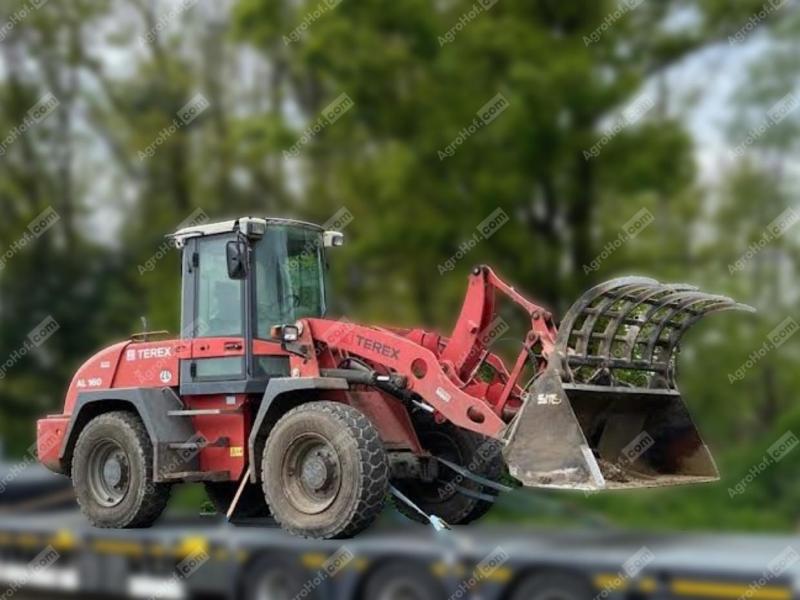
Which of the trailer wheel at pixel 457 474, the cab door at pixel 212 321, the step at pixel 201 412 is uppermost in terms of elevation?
the cab door at pixel 212 321

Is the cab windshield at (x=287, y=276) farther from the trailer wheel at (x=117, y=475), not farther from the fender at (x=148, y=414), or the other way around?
the trailer wheel at (x=117, y=475)

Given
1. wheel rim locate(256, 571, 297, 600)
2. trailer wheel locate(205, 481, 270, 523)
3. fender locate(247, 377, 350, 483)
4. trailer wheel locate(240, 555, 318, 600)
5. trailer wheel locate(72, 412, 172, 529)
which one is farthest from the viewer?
wheel rim locate(256, 571, 297, 600)

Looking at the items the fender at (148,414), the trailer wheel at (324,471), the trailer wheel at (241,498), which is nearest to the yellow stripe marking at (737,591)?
the trailer wheel at (241,498)

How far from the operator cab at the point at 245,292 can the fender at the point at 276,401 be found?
17cm

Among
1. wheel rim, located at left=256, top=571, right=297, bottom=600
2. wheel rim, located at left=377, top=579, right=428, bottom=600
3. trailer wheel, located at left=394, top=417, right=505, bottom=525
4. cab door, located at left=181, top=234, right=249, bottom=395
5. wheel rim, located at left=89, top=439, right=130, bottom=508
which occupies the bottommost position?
wheel rim, located at left=377, top=579, right=428, bottom=600

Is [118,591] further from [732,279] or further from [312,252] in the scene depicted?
[312,252]

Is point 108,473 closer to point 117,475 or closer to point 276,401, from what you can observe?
point 117,475

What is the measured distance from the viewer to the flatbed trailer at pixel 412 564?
31.0 m

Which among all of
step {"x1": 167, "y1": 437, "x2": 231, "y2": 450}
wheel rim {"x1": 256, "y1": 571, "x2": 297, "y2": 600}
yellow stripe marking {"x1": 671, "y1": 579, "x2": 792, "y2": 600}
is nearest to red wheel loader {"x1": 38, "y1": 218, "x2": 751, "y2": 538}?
step {"x1": 167, "y1": 437, "x2": 231, "y2": 450}

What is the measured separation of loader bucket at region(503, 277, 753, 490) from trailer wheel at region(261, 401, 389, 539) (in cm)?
106

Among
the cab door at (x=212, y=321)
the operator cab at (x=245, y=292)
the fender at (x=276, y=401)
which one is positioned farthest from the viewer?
the fender at (x=276, y=401)

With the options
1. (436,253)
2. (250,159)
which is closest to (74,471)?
(436,253)

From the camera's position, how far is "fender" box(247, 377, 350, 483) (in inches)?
423

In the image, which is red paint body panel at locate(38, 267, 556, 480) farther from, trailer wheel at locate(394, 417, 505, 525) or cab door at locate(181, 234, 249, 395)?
trailer wheel at locate(394, 417, 505, 525)
